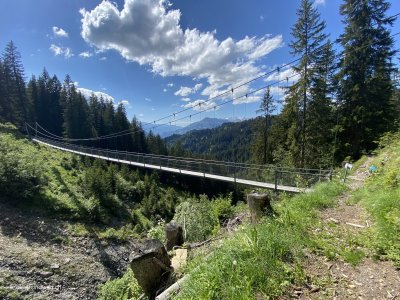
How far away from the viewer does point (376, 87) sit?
19.8 meters

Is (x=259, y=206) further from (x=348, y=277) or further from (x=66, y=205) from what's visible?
(x=66, y=205)

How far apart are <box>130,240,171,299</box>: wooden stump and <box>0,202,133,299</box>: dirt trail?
26.1 feet

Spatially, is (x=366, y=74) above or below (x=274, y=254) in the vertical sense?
above

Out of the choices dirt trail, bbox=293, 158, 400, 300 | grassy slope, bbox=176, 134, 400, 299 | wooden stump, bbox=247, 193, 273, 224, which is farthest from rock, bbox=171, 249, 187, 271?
dirt trail, bbox=293, 158, 400, 300

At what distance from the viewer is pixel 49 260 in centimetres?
1191

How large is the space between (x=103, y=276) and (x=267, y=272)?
11.8m

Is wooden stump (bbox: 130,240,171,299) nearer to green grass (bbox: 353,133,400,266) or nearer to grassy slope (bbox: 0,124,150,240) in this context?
green grass (bbox: 353,133,400,266)

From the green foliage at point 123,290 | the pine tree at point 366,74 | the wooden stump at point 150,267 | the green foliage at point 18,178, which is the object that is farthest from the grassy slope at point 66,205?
the pine tree at point 366,74

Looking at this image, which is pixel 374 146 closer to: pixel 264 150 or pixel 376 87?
pixel 376 87

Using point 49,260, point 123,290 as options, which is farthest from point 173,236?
point 49,260

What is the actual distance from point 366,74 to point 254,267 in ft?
74.6

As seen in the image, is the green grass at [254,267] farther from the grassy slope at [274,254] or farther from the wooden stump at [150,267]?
the wooden stump at [150,267]

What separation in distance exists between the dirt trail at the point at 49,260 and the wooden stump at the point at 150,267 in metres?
7.95

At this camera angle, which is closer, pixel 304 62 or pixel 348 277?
pixel 348 277
